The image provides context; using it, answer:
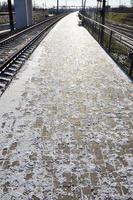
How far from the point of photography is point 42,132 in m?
5.17

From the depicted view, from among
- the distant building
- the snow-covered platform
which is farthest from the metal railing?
the distant building

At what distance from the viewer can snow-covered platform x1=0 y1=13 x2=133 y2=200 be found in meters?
3.68

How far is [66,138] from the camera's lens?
4.96 metres

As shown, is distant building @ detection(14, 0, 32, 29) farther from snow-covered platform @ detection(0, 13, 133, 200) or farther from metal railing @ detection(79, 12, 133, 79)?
snow-covered platform @ detection(0, 13, 133, 200)

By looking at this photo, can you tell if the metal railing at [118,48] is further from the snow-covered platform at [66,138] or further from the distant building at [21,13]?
the distant building at [21,13]

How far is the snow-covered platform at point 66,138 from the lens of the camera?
145 inches

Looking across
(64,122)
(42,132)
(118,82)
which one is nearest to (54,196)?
(42,132)

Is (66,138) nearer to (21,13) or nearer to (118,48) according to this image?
(118,48)

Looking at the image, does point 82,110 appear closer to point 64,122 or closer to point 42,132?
point 64,122

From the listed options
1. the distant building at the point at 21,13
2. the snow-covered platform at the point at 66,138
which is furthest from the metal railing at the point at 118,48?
the distant building at the point at 21,13

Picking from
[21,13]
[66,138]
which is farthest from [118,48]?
[21,13]

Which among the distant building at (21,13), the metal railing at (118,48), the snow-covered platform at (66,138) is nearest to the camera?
the snow-covered platform at (66,138)

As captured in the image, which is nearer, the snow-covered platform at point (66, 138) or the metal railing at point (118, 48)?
the snow-covered platform at point (66, 138)

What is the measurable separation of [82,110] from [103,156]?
201 cm
